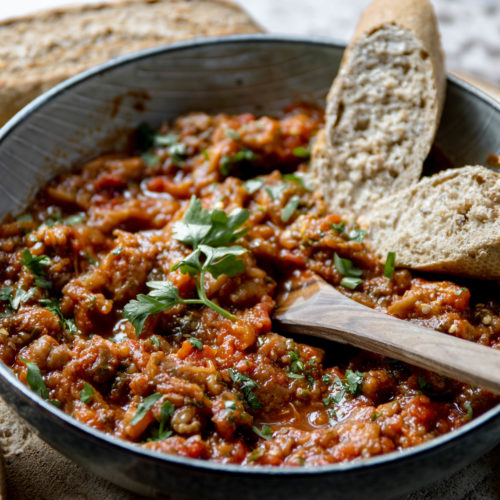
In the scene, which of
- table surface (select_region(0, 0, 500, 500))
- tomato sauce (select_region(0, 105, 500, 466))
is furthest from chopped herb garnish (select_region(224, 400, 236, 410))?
table surface (select_region(0, 0, 500, 500))

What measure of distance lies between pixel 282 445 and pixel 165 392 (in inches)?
26.4

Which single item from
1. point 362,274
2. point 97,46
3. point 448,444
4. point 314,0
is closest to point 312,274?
point 362,274

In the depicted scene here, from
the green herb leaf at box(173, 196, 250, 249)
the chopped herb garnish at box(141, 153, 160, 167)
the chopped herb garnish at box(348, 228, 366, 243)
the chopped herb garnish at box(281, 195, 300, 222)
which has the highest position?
the chopped herb garnish at box(141, 153, 160, 167)

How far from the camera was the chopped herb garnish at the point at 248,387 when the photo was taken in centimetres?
342

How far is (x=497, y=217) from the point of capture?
3680 mm

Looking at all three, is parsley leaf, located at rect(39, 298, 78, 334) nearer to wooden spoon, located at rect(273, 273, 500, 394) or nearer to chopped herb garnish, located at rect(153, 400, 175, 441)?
chopped herb garnish, located at rect(153, 400, 175, 441)

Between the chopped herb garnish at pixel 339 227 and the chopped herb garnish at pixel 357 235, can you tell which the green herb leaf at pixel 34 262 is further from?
the chopped herb garnish at pixel 357 235

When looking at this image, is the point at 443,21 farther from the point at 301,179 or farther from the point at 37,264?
the point at 37,264

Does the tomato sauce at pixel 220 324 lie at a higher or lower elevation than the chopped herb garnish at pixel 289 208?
lower

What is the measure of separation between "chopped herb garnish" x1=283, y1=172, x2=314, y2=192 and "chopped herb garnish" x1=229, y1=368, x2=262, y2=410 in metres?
1.69

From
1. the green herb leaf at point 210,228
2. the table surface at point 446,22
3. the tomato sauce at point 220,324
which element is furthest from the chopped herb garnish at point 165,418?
the table surface at point 446,22

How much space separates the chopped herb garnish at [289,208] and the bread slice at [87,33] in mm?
2354

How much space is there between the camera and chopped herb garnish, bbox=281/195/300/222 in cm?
434

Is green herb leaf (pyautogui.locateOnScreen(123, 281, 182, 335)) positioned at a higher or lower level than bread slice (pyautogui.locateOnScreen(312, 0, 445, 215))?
lower
